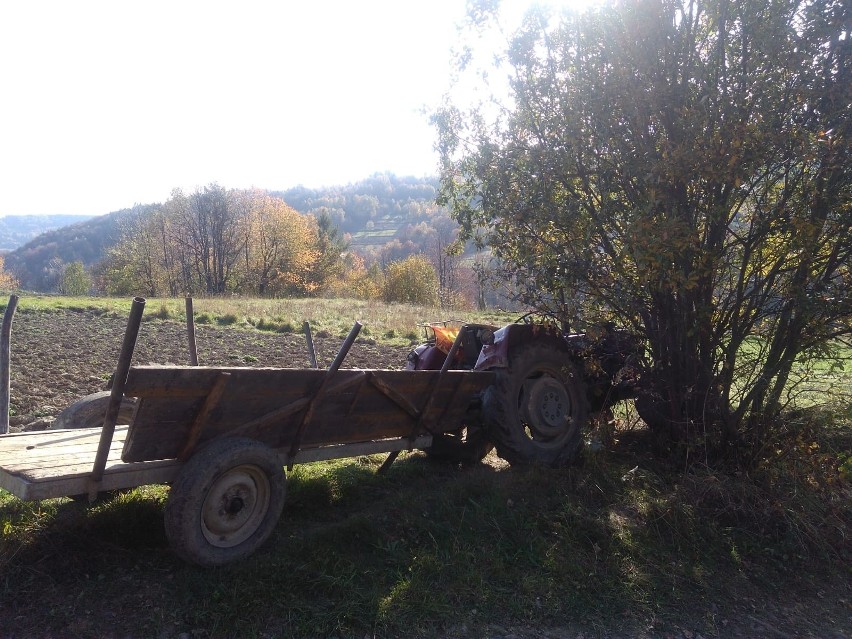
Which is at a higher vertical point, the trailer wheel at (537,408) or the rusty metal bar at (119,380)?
the rusty metal bar at (119,380)

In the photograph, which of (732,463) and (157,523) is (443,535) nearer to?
(157,523)

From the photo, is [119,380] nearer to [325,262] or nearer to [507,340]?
[507,340]

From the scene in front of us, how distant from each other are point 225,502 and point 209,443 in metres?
0.37

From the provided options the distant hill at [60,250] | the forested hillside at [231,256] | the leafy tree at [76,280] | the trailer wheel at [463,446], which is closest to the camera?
the trailer wheel at [463,446]

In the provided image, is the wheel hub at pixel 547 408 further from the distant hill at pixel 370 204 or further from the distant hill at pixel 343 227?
the distant hill at pixel 370 204

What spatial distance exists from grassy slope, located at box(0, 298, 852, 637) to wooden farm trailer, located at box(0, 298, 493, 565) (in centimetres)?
31

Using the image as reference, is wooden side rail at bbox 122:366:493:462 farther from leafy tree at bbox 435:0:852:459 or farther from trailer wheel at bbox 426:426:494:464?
leafy tree at bbox 435:0:852:459

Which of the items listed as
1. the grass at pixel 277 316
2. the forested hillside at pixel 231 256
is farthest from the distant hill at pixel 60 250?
the grass at pixel 277 316

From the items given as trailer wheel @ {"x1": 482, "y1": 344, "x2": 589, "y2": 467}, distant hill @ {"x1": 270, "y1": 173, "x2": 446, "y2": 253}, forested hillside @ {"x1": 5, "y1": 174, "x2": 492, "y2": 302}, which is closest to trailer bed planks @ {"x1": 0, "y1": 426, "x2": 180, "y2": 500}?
trailer wheel @ {"x1": 482, "y1": 344, "x2": 589, "y2": 467}

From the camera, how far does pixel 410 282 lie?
157 feet

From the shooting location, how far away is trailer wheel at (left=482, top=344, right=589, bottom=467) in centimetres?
591

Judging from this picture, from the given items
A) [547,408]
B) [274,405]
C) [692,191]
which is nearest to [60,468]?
[274,405]

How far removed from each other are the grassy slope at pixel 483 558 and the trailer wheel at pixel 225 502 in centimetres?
16

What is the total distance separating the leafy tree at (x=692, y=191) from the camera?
5.21 m
